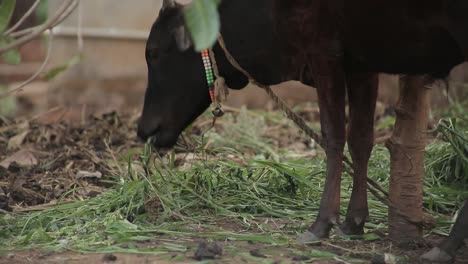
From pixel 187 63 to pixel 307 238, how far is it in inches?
53.5

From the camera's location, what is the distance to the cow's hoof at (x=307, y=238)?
181 inches

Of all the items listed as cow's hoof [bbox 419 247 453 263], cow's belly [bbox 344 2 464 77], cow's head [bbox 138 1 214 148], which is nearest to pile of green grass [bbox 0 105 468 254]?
cow's head [bbox 138 1 214 148]

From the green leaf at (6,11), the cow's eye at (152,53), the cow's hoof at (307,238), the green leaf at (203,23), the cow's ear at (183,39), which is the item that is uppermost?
the green leaf at (203,23)

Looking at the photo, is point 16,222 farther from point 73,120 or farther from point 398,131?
point 73,120

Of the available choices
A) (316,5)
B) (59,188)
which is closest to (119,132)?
(59,188)

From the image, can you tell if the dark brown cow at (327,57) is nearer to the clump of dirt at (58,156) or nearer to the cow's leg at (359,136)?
the cow's leg at (359,136)

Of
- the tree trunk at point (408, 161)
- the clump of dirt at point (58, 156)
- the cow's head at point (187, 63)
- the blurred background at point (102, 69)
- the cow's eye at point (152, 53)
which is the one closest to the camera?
the tree trunk at point (408, 161)

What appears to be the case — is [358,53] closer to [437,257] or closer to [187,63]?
[437,257]

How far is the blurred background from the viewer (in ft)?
33.8

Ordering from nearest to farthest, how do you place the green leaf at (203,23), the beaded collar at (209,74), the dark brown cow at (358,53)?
the green leaf at (203,23), the dark brown cow at (358,53), the beaded collar at (209,74)

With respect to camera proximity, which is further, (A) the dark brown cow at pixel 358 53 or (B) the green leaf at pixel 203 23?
(A) the dark brown cow at pixel 358 53

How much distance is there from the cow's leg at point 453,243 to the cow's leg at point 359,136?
2.17ft

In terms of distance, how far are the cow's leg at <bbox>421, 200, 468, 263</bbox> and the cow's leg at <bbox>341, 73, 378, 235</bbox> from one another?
66cm

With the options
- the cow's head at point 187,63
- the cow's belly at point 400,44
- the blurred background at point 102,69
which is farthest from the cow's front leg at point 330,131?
the blurred background at point 102,69
